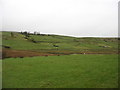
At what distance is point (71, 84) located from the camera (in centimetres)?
1548

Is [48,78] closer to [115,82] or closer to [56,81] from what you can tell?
[56,81]

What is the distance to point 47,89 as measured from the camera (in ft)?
46.6

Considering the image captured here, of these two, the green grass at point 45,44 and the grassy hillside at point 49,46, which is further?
the green grass at point 45,44

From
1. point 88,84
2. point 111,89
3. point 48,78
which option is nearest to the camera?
point 111,89

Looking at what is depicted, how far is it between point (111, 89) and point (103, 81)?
2121 millimetres

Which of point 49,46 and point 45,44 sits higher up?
point 45,44

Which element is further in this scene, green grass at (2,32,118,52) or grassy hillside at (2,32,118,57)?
green grass at (2,32,118,52)

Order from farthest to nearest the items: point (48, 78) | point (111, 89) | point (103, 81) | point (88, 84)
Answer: point (48, 78) < point (103, 81) < point (88, 84) < point (111, 89)

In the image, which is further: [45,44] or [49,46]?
[45,44]

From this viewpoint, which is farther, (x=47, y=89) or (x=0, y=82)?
(x=0, y=82)

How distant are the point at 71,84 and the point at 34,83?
4.58 m

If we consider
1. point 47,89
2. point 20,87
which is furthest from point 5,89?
point 47,89

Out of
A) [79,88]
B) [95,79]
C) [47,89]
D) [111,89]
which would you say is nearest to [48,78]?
[47,89]

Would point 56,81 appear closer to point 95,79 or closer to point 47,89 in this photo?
point 47,89
